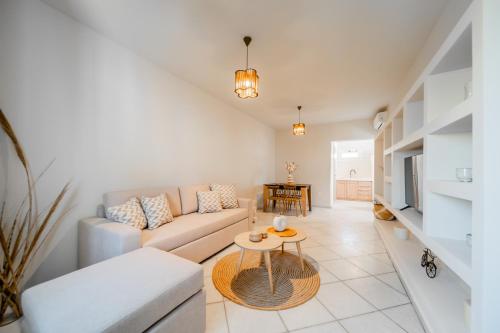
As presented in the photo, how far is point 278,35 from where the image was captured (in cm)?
206

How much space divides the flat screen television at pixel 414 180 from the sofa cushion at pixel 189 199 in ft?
9.12

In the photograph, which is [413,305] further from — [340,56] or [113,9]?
[113,9]

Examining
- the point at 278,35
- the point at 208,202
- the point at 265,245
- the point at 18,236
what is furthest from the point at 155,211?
the point at 278,35

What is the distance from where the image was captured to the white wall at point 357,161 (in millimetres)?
7695

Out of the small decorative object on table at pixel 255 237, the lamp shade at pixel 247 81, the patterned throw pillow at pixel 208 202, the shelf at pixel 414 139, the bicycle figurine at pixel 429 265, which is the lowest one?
the bicycle figurine at pixel 429 265

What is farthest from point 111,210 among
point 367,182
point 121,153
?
point 367,182

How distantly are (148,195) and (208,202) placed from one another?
0.88 metres

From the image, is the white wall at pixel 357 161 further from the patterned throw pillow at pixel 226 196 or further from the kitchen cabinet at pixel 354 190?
the patterned throw pillow at pixel 226 196

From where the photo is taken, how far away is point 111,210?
1984 mm

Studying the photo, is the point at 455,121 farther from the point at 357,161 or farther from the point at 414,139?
the point at 357,161

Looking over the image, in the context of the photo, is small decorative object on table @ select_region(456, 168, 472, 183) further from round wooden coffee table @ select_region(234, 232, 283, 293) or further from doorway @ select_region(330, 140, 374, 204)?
doorway @ select_region(330, 140, 374, 204)

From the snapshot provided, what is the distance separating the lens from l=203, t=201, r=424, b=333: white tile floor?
1.42 m

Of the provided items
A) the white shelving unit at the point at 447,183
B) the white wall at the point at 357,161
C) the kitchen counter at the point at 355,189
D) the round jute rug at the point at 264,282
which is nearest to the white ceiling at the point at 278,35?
the white shelving unit at the point at 447,183

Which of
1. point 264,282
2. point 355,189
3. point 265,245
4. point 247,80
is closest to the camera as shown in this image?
point 265,245
